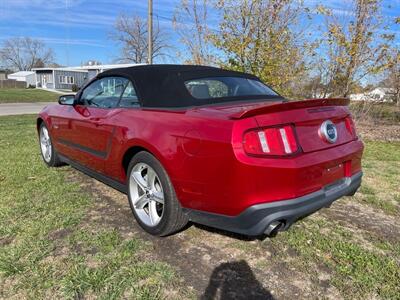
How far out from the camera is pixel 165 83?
3352 millimetres

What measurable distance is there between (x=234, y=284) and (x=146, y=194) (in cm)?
120

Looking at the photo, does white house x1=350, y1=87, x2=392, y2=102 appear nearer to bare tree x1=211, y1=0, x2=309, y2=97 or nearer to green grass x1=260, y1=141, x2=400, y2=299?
bare tree x1=211, y1=0, x2=309, y2=97

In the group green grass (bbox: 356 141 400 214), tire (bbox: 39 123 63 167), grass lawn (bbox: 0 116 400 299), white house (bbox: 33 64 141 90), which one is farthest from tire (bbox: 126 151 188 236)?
white house (bbox: 33 64 141 90)

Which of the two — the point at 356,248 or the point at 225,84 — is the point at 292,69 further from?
the point at 356,248

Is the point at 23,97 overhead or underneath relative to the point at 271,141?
underneath

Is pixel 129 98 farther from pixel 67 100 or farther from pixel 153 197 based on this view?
pixel 67 100

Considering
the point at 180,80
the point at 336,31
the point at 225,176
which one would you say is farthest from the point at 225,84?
the point at 336,31

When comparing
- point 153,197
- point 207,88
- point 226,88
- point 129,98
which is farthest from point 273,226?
point 129,98

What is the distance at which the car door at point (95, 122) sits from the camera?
3697mm

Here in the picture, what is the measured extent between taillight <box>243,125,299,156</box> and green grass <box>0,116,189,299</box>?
113 cm

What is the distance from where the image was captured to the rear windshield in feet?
11.1

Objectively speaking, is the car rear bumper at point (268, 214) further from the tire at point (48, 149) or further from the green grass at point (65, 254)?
the tire at point (48, 149)

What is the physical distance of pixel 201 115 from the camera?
2.71 metres

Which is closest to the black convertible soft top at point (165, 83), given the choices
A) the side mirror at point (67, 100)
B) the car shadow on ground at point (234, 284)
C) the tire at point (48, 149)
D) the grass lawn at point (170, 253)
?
the side mirror at point (67, 100)
